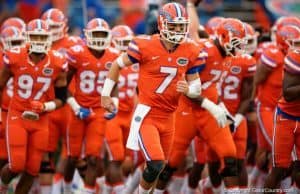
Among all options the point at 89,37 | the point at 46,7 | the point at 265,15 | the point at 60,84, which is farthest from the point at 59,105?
the point at 46,7

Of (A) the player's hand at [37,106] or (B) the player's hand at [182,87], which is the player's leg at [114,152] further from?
(B) the player's hand at [182,87]

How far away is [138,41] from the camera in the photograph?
26.8 ft

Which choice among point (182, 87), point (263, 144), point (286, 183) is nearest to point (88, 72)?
point (182, 87)

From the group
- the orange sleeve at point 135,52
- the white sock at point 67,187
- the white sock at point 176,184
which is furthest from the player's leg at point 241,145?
the white sock at point 67,187

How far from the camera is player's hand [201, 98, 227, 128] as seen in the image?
8414 millimetres

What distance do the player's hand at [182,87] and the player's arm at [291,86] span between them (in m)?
0.88

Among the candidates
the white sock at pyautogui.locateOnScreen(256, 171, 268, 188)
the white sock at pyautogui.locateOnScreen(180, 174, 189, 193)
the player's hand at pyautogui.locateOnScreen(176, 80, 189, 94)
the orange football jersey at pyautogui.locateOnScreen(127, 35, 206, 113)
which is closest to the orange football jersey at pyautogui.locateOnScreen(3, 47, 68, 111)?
the orange football jersey at pyautogui.locateOnScreen(127, 35, 206, 113)

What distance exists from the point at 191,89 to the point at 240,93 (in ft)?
4.80

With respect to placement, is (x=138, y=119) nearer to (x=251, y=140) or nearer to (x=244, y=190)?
(x=244, y=190)

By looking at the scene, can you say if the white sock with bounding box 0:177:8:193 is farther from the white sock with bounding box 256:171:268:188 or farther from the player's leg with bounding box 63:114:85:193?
the white sock with bounding box 256:171:268:188

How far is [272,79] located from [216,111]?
4.75ft

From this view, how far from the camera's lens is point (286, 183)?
9422mm

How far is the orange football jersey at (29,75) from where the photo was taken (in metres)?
8.80

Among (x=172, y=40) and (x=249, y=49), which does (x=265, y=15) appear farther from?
(x=172, y=40)
